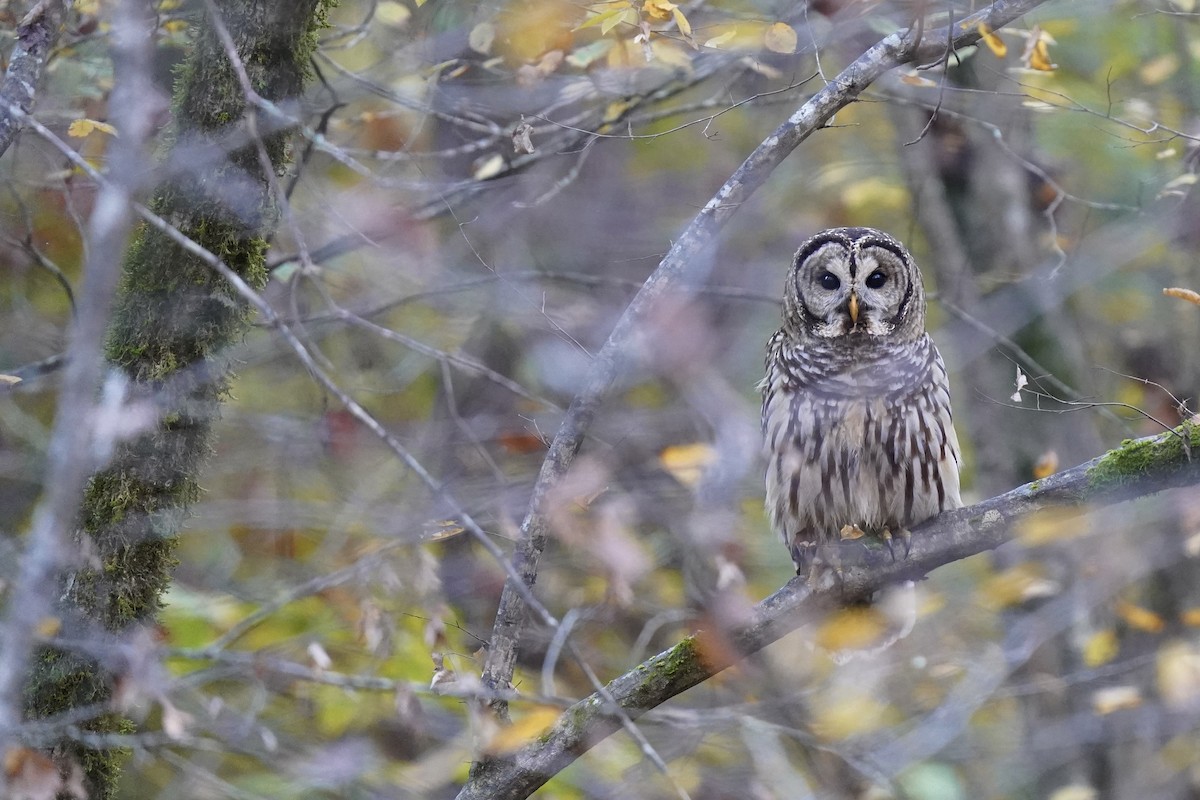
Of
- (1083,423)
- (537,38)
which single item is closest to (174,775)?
(537,38)

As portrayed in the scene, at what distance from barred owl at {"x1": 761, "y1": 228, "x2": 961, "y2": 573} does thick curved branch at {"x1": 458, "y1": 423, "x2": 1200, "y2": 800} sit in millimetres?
690

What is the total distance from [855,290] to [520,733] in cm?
210

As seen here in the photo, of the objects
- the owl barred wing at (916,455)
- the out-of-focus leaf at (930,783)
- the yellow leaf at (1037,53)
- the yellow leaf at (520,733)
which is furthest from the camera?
the out-of-focus leaf at (930,783)

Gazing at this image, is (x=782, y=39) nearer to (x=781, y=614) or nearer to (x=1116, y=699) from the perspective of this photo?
(x=781, y=614)

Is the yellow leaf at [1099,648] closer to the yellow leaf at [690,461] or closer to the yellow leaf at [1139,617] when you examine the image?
the yellow leaf at [1139,617]

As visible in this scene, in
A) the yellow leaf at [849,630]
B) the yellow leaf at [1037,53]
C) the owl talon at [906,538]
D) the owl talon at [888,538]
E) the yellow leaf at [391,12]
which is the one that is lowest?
the yellow leaf at [849,630]

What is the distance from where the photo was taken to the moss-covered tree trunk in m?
3.35

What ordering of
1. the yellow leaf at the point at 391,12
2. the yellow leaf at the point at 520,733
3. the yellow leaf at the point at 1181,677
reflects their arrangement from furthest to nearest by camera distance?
1. the yellow leaf at the point at 1181,677
2. the yellow leaf at the point at 391,12
3. the yellow leaf at the point at 520,733

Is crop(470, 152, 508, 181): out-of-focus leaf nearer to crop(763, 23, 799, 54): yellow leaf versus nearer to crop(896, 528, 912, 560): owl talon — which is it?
crop(763, 23, 799, 54): yellow leaf

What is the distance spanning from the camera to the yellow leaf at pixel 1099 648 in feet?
20.2

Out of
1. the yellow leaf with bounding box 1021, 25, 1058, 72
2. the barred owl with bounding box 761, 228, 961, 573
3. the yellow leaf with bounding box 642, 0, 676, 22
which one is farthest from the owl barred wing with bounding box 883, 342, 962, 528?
the yellow leaf with bounding box 642, 0, 676, 22

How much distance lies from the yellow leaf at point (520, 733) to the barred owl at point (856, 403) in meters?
1.33

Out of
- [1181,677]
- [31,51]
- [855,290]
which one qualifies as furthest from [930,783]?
[31,51]

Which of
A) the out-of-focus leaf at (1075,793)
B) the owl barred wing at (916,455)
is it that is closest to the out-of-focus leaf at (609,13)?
the owl barred wing at (916,455)
